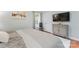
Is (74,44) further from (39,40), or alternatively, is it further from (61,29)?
(39,40)

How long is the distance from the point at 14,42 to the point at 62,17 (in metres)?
0.66

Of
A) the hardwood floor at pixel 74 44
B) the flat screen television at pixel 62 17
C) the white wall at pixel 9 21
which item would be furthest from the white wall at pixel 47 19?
the hardwood floor at pixel 74 44

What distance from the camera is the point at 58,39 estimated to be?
4.60 feet

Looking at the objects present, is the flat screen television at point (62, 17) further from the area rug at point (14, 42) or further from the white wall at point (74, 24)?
the area rug at point (14, 42)

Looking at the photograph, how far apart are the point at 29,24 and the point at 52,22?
0.29m

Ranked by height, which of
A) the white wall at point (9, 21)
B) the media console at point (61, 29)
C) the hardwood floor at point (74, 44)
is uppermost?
the white wall at point (9, 21)

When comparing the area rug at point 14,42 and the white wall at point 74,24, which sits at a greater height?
the white wall at point 74,24

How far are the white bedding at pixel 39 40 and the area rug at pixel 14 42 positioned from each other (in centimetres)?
5

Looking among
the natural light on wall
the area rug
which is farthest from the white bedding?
the natural light on wall

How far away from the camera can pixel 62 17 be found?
139 cm

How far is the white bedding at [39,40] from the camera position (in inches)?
54.7

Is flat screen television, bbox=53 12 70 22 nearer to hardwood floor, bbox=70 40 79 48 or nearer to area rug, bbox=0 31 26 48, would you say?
hardwood floor, bbox=70 40 79 48
